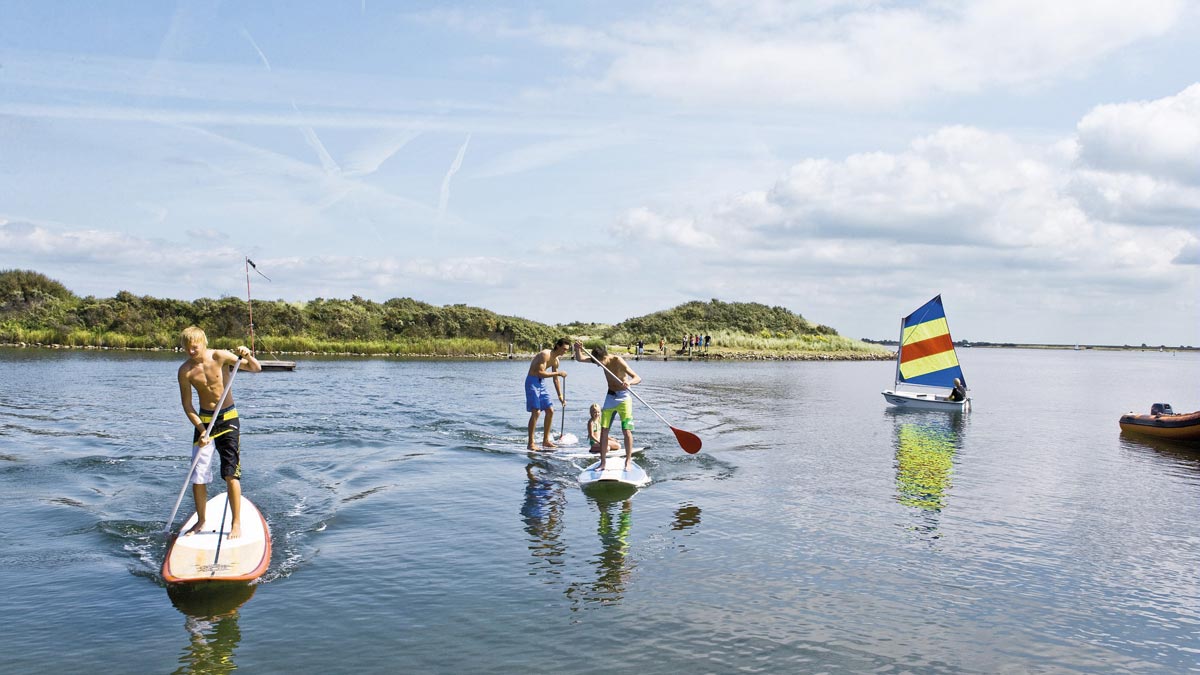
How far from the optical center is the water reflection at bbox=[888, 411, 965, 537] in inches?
521

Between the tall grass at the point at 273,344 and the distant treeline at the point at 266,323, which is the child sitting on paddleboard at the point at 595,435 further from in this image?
the distant treeline at the point at 266,323

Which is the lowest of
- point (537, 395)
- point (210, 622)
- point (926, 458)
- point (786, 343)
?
point (210, 622)

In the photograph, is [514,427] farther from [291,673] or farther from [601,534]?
[291,673]

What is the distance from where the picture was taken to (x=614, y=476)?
13.2 meters

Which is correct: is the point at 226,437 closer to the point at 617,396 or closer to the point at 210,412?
the point at 210,412

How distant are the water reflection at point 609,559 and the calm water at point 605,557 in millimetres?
38

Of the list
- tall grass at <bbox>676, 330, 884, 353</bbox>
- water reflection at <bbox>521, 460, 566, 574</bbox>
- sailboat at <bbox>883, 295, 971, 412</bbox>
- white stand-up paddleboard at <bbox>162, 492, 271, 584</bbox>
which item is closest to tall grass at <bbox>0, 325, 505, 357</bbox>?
tall grass at <bbox>676, 330, 884, 353</bbox>

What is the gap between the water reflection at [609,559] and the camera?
7.97m

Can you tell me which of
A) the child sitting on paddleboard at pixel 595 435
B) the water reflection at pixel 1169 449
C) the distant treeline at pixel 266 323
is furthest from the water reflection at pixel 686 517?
the distant treeline at pixel 266 323

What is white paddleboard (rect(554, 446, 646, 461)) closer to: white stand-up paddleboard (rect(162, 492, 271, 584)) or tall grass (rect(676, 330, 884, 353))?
white stand-up paddleboard (rect(162, 492, 271, 584))

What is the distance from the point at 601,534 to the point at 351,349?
51.7 m

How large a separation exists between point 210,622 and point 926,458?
15.8 m

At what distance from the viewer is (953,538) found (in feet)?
35.1

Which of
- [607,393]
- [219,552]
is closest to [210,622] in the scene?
[219,552]
